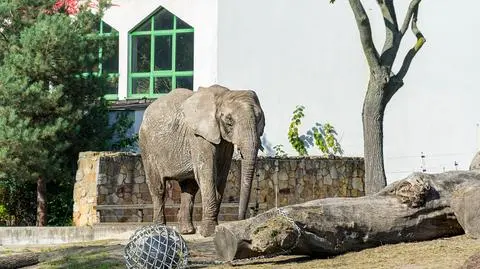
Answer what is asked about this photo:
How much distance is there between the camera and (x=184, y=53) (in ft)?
117

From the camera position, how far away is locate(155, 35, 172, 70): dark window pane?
35656 millimetres

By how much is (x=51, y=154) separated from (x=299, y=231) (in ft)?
55.2

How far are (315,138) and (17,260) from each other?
15224 millimetres

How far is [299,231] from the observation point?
15.1 m

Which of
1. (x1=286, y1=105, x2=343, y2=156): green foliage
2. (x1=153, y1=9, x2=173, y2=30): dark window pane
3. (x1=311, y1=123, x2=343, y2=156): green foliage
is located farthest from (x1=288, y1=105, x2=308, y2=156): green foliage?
(x1=153, y1=9, x2=173, y2=30): dark window pane

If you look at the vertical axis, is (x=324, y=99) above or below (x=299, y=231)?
above

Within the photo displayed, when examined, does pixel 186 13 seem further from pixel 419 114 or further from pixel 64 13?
pixel 419 114

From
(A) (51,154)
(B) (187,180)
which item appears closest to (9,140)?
(A) (51,154)

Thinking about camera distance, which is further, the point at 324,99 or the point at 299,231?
the point at 324,99

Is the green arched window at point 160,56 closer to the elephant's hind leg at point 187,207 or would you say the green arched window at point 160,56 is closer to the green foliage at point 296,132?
the green foliage at point 296,132

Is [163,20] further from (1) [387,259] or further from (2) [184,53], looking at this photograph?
(1) [387,259]

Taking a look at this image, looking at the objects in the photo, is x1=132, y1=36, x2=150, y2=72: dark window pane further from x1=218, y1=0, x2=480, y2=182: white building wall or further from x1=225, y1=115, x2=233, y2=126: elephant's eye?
x1=225, y1=115, x2=233, y2=126: elephant's eye

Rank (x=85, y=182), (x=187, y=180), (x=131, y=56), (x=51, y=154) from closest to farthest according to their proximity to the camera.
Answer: (x=187, y=180)
(x=85, y=182)
(x=51, y=154)
(x=131, y=56)

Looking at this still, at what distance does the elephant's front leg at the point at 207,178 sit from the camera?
20.2 metres
